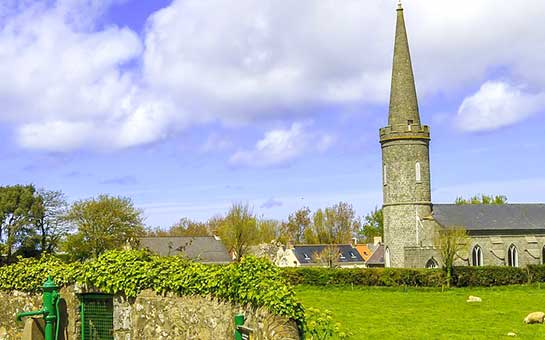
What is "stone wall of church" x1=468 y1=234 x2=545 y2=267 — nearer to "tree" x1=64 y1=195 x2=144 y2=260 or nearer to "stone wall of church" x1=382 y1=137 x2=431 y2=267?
"stone wall of church" x1=382 y1=137 x2=431 y2=267

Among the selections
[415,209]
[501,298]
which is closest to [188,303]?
[501,298]

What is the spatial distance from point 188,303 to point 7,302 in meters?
4.02

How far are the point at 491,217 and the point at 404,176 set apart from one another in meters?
9.79

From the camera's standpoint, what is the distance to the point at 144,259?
11.4 metres

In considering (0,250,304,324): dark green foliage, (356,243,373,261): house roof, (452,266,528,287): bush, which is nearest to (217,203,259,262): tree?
(356,243,373,261): house roof

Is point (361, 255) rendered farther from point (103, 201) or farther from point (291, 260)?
point (103, 201)

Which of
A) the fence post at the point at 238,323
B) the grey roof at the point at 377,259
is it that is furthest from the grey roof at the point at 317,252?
the fence post at the point at 238,323

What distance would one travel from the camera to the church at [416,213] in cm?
5916

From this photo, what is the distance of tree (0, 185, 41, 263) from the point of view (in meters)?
66.5

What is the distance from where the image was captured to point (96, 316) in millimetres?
11258

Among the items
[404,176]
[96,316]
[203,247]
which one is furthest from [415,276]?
[203,247]

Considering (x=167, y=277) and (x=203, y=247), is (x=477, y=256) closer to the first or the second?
(x=203, y=247)

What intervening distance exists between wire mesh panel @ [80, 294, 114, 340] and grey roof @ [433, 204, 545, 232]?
51.1 metres

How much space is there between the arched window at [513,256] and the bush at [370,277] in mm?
20215
